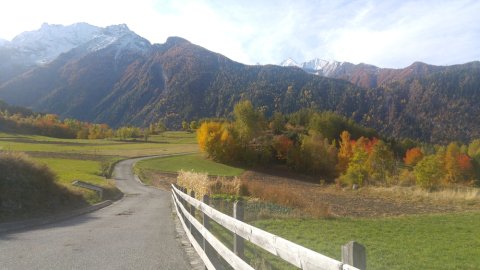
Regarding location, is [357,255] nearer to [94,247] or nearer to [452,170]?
[94,247]

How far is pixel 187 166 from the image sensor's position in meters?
78.5

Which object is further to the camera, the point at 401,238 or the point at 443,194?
the point at 443,194

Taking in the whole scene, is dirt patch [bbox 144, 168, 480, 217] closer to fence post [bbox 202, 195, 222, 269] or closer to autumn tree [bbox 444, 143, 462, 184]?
fence post [bbox 202, 195, 222, 269]

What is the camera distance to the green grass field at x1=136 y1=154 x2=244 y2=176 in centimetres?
7381

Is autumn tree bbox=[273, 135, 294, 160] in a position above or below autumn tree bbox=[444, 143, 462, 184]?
above

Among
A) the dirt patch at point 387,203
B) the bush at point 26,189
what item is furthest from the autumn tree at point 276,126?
the bush at point 26,189

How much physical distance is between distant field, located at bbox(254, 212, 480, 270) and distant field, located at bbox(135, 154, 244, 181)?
178 feet

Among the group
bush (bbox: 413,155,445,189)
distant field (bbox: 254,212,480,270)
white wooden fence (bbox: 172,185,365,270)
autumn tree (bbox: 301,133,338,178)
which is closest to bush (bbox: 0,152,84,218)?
distant field (bbox: 254,212,480,270)

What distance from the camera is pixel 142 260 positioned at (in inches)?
362

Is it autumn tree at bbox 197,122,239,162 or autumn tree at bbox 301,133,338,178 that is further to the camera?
autumn tree at bbox 301,133,338,178

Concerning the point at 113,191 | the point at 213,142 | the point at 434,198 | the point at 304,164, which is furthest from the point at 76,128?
the point at 434,198

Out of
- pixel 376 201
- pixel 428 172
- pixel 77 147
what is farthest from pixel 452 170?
pixel 77 147

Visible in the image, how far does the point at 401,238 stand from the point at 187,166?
2585 inches

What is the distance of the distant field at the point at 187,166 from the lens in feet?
241
